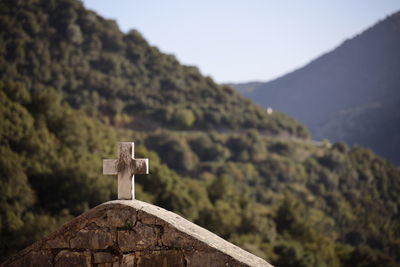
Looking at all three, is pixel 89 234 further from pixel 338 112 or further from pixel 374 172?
pixel 338 112

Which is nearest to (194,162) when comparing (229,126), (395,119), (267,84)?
(229,126)

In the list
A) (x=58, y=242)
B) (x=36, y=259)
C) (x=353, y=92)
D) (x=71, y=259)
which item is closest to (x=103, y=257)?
(x=71, y=259)

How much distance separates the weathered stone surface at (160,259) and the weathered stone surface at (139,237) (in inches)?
3.2

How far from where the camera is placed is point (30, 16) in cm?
5028

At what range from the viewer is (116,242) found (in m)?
4.52

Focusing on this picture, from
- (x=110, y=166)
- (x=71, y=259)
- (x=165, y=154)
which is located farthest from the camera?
(x=165, y=154)

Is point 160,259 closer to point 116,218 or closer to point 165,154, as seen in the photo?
point 116,218

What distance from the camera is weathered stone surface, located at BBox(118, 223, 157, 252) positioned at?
4484mm

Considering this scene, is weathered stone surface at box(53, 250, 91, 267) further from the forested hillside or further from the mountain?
the mountain

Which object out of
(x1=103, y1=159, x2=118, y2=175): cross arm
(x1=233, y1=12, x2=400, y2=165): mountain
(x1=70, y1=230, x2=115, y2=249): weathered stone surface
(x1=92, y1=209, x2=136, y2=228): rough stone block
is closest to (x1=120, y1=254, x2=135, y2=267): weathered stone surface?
(x1=70, y1=230, x2=115, y2=249): weathered stone surface

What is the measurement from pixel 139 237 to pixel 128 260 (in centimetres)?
24

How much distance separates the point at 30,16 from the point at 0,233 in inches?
1432

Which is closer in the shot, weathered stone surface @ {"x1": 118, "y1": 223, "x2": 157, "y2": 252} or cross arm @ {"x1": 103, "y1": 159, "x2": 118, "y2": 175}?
weathered stone surface @ {"x1": 118, "y1": 223, "x2": 157, "y2": 252}

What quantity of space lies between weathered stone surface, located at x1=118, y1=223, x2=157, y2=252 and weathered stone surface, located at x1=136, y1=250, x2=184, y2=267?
0.08m
